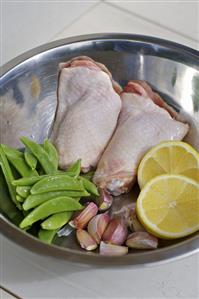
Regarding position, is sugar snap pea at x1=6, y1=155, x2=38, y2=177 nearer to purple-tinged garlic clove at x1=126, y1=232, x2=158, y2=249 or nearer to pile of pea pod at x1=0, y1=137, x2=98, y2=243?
pile of pea pod at x1=0, y1=137, x2=98, y2=243

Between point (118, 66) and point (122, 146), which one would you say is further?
point (118, 66)

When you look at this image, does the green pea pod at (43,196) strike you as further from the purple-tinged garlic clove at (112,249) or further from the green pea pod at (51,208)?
the purple-tinged garlic clove at (112,249)

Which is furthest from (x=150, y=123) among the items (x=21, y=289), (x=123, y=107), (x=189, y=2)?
(x=189, y=2)

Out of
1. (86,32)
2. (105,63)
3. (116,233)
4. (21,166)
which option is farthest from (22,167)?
(86,32)

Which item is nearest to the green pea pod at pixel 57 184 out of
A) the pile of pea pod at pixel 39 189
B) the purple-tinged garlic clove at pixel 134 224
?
the pile of pea pod at pixel 39 189

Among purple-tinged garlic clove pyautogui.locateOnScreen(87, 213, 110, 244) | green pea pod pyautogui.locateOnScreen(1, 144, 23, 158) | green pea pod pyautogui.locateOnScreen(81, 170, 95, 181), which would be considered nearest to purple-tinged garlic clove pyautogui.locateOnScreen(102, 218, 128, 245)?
purple-tinged garlic clove pyautogui.locateOnScreen(87, 213, 110, 244)

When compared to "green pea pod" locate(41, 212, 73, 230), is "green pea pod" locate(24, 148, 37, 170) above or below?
above

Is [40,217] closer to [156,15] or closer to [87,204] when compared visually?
[87,204]
